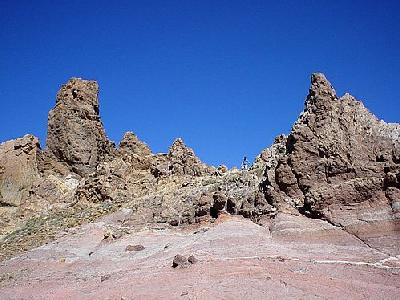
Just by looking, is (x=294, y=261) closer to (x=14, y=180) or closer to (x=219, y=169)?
(x=219, y=169)

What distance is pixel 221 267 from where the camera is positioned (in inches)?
827

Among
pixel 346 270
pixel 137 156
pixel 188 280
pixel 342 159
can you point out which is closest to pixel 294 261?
pixel 346 270

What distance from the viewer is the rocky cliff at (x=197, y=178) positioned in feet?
78.3

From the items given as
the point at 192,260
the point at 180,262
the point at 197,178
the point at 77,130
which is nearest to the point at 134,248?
the point at 180,262

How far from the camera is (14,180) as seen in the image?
55.1m

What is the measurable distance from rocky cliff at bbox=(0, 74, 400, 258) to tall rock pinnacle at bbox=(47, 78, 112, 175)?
0.12 m

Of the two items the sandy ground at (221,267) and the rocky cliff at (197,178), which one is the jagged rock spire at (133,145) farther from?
the sandy ground at (221,267)

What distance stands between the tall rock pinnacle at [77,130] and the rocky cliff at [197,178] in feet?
0.38

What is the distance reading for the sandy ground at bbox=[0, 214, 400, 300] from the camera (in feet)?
59.4

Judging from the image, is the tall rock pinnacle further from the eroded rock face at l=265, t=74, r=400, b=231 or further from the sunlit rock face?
the eroded rock face at l=265, t=74, r=400, b=231

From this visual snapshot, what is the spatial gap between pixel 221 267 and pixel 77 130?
40507 millimetres

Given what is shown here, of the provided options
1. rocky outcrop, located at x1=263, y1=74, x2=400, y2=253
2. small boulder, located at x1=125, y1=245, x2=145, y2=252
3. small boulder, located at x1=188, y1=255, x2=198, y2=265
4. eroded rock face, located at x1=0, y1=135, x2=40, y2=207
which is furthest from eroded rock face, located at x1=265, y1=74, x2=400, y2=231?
eroded rock face, located at x1=0, y1=135, x2=40, y2=207

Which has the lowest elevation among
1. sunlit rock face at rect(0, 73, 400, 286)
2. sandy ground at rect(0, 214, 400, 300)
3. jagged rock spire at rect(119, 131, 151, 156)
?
sandy ground at rect(0, 214, 400, 300)

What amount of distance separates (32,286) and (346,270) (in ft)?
50.9
